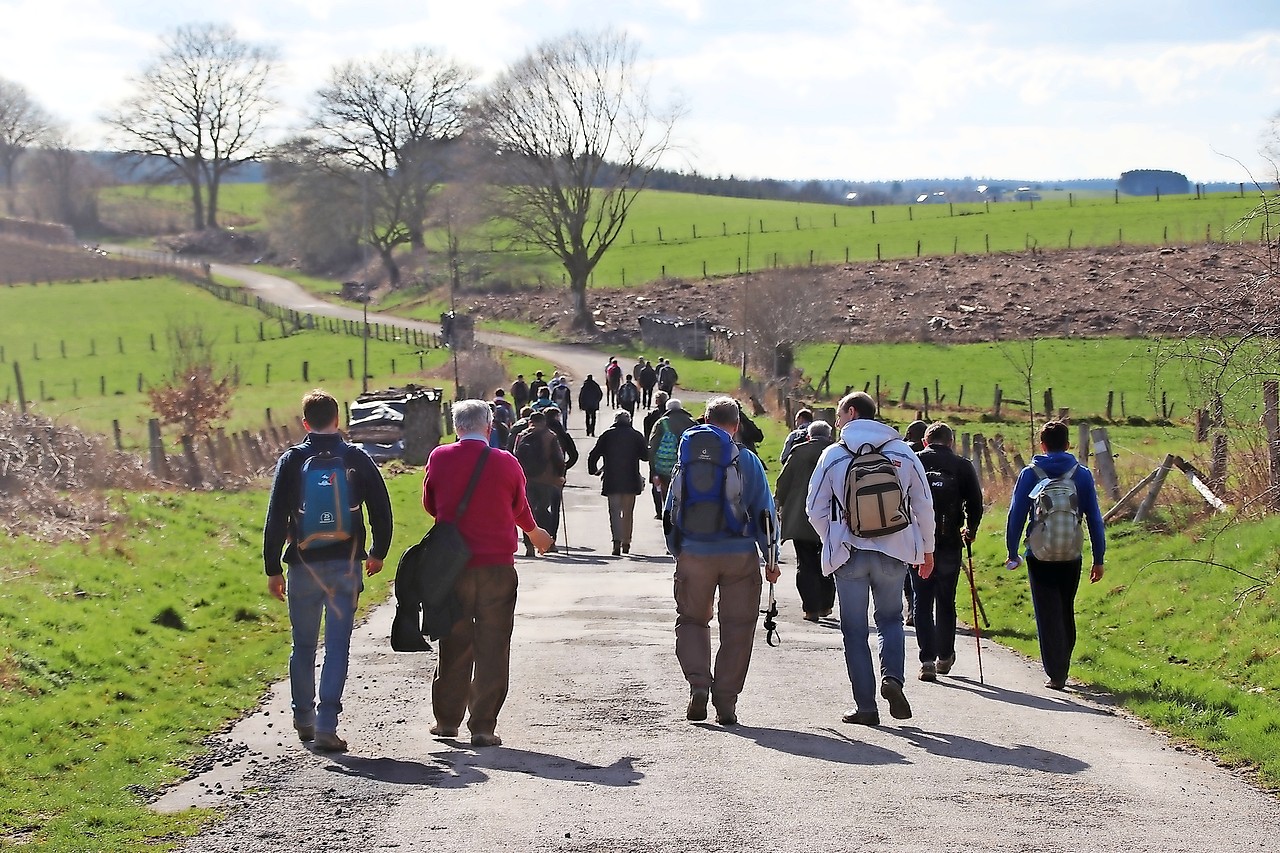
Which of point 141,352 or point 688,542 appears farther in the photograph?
point 141,352

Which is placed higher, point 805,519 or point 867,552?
point 867,552

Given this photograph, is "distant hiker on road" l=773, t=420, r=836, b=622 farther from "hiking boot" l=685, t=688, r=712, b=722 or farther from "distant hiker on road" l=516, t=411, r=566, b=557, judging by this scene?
"hiking boot" l=685, t=688, r=712, b=722

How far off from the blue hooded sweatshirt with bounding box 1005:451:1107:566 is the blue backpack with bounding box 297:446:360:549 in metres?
5.02

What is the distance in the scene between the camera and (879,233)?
3617 inches

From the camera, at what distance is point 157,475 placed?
24.3 m

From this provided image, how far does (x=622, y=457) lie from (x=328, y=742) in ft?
35.4

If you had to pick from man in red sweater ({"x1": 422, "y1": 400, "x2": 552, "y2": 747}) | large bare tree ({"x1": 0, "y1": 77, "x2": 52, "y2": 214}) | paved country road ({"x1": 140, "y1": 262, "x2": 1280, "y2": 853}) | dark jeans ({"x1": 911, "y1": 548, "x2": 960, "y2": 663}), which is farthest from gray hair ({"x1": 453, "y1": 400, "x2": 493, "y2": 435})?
large bare tree ({"x1": 0, "y1": 77, "x2": 52, "y2": 214})

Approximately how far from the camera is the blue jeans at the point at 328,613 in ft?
27.7

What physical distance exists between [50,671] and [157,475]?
1406 cm

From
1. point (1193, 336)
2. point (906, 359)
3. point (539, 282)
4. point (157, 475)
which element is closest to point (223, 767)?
point (1193, 336)

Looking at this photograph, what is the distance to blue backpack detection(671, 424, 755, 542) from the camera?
900 cm

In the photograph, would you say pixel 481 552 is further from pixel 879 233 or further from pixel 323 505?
pixel 879 233

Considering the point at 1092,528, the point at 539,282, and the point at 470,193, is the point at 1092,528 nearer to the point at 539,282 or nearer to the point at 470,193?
the point at 470,193

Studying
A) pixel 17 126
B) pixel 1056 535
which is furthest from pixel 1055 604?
pixel 17 126
